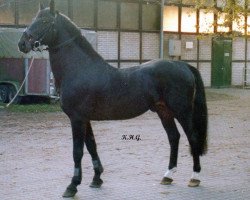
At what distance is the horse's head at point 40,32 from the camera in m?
7.37

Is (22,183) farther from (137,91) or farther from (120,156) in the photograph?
(120,156)

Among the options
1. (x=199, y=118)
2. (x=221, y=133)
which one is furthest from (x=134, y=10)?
(x=199, y=118)

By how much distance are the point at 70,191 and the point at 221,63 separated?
1063 inches

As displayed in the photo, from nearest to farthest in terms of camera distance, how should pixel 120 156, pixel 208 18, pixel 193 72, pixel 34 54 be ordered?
1. pixel 193 72
2. pixel 120 156
3. pixel 34 54
4. pixel 208 18

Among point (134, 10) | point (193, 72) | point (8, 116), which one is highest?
point (134, 10)

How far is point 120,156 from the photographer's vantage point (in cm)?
1008

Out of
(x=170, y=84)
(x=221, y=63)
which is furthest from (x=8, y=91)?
(x=221, y=63)

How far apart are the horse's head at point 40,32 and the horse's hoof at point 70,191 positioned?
184 cm

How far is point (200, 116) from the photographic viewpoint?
8.01 m

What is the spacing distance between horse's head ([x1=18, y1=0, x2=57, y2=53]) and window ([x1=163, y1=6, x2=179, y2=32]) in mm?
23351

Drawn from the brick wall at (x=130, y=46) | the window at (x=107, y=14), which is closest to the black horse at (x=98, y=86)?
the window at (x=107, y=14)

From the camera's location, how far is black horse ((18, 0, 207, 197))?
738cm

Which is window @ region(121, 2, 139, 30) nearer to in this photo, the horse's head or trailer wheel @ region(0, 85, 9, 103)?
trailer wheel @ region(0, 85, 9, 103)

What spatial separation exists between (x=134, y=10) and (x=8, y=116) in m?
13.3
